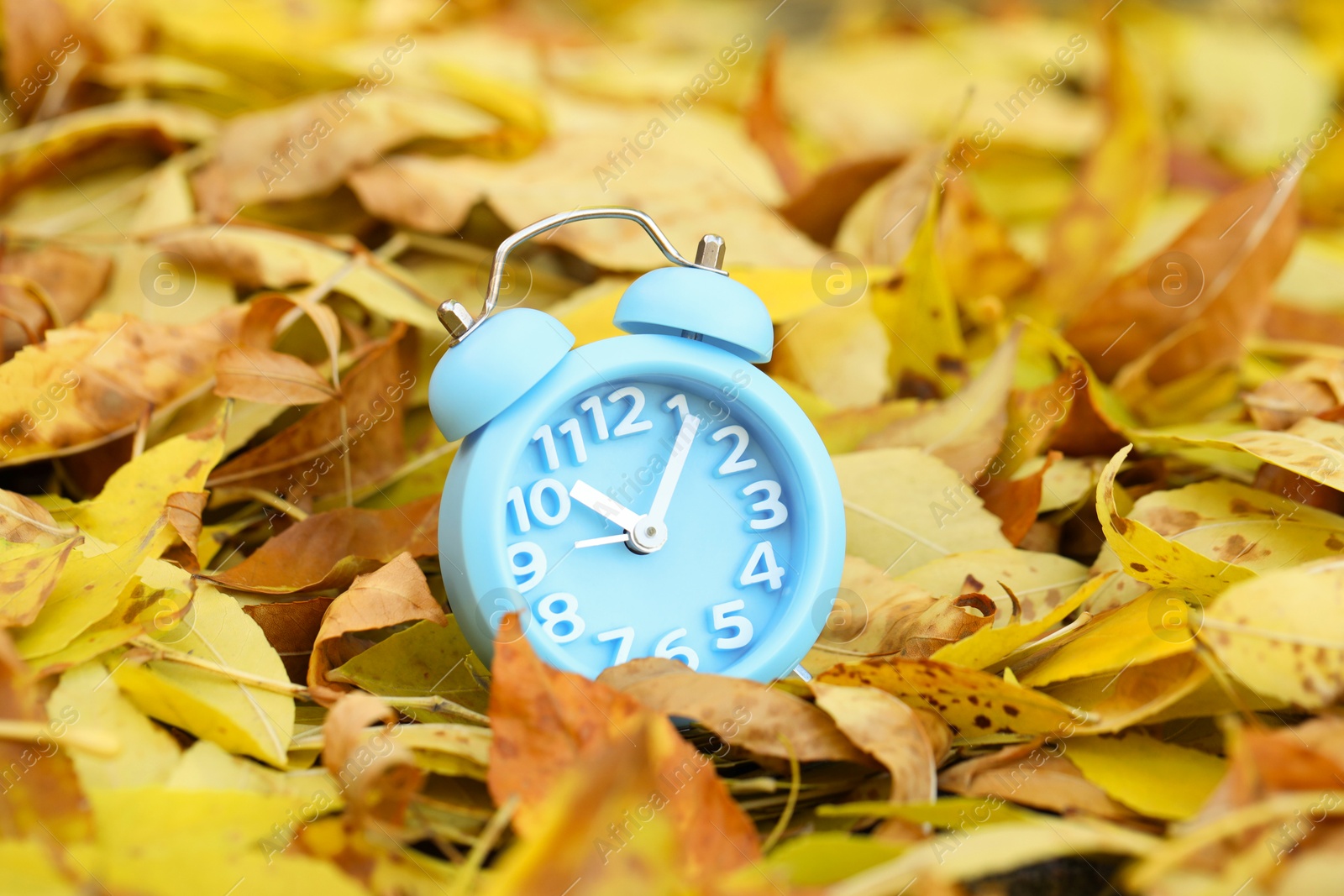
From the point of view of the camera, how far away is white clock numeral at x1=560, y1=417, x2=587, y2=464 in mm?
850

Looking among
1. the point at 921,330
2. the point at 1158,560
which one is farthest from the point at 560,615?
the point at 921,330

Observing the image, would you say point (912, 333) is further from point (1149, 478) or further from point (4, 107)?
point (4, 107)

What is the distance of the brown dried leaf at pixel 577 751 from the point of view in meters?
0.65

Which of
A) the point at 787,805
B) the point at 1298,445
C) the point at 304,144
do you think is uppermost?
the point at 304,144

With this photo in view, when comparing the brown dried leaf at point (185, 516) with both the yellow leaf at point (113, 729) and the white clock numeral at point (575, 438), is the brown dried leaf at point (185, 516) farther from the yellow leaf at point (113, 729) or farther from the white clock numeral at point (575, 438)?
the white clock numeral at point (575, 438)

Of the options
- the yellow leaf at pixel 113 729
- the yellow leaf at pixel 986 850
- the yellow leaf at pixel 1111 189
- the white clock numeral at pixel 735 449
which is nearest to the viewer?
the yellow leaf at pixel 986 850

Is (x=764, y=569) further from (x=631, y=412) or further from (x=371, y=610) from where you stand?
(x=371, y=610)

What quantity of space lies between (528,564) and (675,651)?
0.14 m

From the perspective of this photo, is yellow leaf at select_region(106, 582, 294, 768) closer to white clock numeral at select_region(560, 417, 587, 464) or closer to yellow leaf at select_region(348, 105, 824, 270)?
white clock numeral at select_region(560, 417, 587, 464)

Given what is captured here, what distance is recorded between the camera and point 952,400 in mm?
1078

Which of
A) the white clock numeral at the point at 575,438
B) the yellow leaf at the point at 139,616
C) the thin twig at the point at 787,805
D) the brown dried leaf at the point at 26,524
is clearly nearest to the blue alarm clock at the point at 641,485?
the white clock numeral at the point at 575,438

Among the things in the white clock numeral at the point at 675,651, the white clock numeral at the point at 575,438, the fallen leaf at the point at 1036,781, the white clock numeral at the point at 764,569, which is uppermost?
the white clock numeral at the point at 575,438

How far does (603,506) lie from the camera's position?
33.4 inches

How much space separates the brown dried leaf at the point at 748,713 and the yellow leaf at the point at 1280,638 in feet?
0.88
